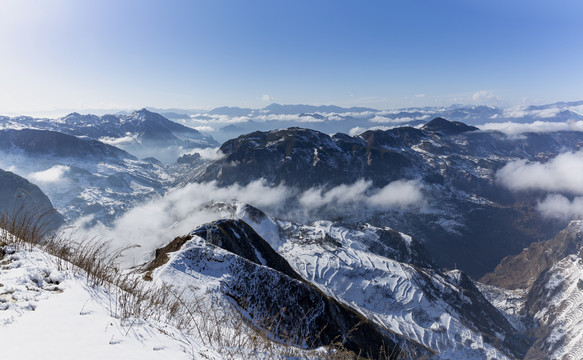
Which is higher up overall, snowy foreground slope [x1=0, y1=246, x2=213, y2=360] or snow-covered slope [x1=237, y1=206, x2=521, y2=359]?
snowy foreground slope [x1=0, y1=246, x2=213, y2=360]

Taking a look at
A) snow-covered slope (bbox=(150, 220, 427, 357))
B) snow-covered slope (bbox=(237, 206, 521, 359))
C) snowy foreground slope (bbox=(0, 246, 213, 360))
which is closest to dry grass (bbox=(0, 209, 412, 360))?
snowy foreground slope (bbox=(0, 246, 213, 360))

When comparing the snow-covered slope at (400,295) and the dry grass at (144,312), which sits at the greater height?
the dry grass at (144,312)

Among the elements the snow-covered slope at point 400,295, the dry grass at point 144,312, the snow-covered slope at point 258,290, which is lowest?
the snow-covered slope at point 400,295

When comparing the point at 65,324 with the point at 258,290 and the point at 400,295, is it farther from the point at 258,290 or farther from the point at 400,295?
the point at 400,295

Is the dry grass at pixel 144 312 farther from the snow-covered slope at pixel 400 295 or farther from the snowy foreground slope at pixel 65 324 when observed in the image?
the snow-covered slope at pixel 400 295

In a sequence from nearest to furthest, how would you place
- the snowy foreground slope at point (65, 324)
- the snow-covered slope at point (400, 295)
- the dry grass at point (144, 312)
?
the snowy foreground slope at point (65, 324), the dry grass at point (144, 312), the snow-covered slope at point (400, 295)

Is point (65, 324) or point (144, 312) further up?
point (65, 324)

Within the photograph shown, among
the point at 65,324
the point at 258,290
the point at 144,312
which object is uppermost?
the point at 65,324

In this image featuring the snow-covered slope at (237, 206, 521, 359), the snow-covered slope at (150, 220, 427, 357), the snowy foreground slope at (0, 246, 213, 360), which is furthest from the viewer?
the snow-covered slope at (237, 206, 521, 359)

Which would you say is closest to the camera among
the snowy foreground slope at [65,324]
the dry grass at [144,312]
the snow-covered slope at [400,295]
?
the snowy foreground slope at [65,324]

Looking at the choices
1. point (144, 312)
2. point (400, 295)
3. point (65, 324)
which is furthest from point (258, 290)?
point (400, 295)

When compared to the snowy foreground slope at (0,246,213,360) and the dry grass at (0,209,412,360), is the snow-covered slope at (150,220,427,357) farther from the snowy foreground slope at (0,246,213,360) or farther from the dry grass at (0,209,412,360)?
the snowy foreground slope at (0,246,213,360)

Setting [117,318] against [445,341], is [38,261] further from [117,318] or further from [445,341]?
[445,341]

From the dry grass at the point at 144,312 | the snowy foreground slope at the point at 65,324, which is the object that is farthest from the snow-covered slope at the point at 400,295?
the snowy foreground slope at the point at 65,324
